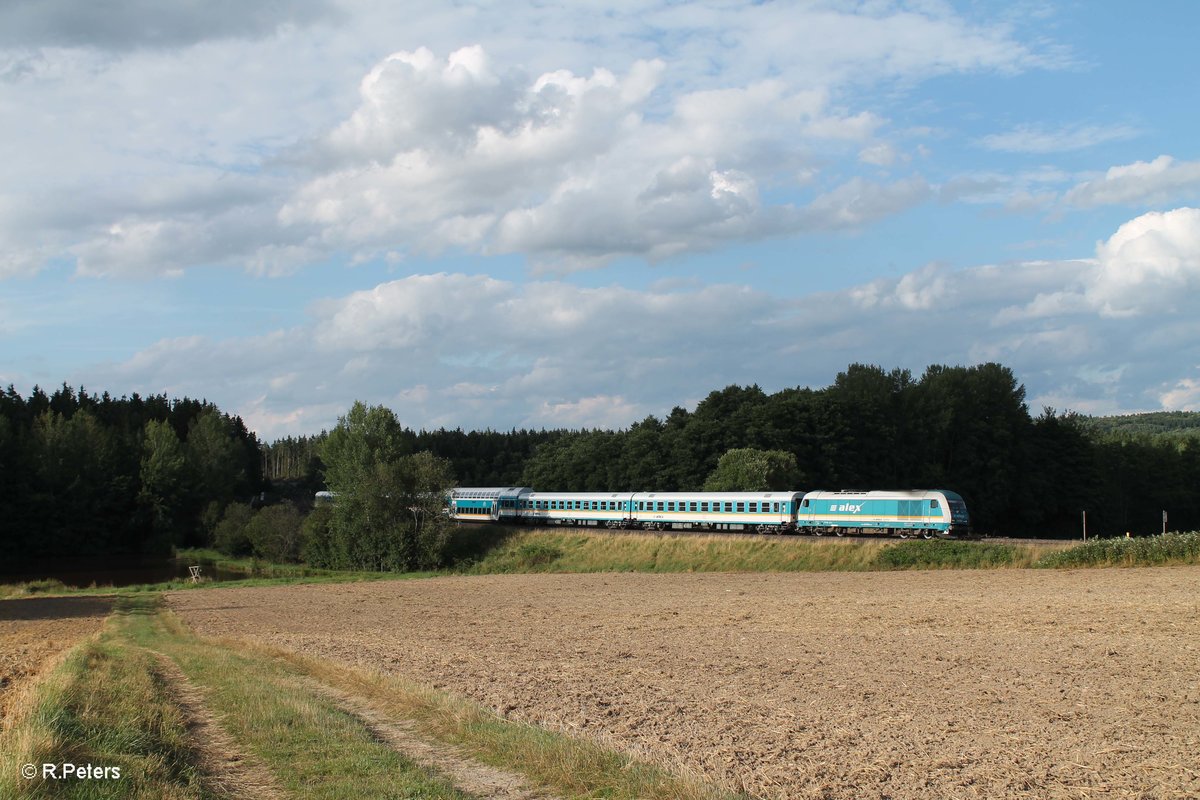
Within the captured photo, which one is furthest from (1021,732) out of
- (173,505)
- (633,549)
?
(173,505)

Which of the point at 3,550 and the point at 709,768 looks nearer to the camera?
the point at 709,768

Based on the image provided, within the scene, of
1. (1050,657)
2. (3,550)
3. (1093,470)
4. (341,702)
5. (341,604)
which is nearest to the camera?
(341,702)

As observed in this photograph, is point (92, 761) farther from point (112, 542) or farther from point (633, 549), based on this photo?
point (112, 542)

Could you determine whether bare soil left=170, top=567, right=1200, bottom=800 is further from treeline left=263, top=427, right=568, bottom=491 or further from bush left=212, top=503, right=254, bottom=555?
treeline left=263, top=427, right=568, bottom=491

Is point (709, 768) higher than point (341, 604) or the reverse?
higher

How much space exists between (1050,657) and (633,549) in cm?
4562

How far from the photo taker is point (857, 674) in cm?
1855

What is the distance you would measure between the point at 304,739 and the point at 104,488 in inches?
4439

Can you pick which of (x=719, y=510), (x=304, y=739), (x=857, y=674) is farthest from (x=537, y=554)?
(x=304, y=739)

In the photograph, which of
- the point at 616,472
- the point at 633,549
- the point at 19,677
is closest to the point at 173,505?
the point at 616,472

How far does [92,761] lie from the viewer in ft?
33.2

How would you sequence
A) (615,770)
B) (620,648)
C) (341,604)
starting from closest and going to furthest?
(615,770) → (620,648) → (341,604)

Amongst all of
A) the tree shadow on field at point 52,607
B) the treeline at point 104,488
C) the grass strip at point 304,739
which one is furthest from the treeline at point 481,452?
the grass strip at point 304,739

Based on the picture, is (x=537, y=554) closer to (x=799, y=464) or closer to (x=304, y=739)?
(x=799, y=464)
